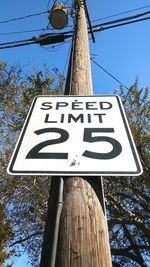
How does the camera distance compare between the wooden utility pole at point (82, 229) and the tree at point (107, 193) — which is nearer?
the wooden utility pole at point (82, 229)

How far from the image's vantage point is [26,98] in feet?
39.9

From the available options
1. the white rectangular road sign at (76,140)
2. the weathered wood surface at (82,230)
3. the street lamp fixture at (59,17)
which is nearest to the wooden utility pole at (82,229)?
the weathered wood surface at (82,230)

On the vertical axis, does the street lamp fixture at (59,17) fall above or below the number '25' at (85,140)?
above

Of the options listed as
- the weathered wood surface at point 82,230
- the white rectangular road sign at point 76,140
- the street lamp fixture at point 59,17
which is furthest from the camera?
the street lamp fixture at point 59,17

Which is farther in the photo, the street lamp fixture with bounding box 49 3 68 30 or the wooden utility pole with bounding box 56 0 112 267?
the street lamp fixture with bounding box 49 3 68 30

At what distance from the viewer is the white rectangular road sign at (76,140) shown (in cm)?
178

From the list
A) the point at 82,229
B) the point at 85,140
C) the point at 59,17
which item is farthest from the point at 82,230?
the point at 59,17

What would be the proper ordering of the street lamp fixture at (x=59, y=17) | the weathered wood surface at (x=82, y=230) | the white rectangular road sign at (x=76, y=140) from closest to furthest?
the weathered wood surface at (x=82, y=230) < the white rectangular road sign at (x=76, y=140) < the street lamp fixture at (x=59, y=17)

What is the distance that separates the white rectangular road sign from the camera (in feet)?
5.84

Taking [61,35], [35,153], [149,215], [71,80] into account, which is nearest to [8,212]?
[149,215]

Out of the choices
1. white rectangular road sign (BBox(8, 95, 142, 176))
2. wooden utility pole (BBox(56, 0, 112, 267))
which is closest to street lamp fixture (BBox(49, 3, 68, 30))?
white rectangular road sign (BBox(8, 95, 142, 176))

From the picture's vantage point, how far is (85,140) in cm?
202

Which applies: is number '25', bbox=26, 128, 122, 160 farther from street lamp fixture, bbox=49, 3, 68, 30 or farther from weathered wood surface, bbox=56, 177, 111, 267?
street lamp fixture, bbox=49, 3, 68, 30

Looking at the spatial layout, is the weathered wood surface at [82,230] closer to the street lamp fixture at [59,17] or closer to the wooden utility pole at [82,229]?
the wooden utility pole at [82,229]
